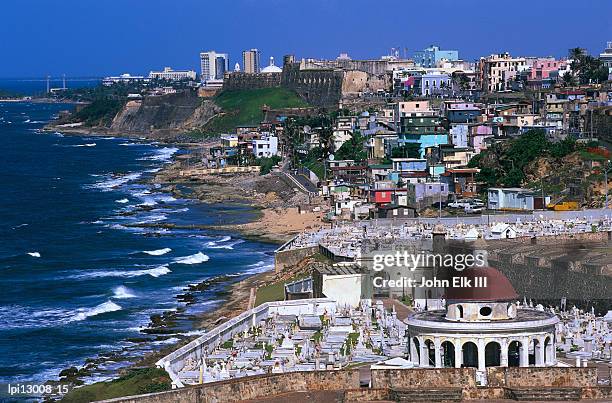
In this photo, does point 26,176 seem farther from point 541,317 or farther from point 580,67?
point 541,317

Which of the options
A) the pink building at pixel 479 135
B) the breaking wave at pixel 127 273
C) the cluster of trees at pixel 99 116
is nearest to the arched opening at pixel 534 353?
the breaking wave at pixel 127 273

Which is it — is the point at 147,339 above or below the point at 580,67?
below

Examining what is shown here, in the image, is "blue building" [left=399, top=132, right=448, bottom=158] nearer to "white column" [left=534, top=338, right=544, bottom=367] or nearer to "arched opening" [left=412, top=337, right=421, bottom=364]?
"arched opening" [left=412, top=337, right=421, bottom=364]

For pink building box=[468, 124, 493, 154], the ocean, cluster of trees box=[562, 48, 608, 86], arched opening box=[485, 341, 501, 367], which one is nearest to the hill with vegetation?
pink building box=[468, 124, 493, 154]

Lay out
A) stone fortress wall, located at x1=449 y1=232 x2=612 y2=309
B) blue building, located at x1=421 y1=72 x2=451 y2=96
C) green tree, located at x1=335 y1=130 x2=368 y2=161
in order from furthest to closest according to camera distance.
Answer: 1. blue building, located at x1=421 y1=72 x2=451 y2=96
2. green tree, located at x1=335 y1=130 x2=368 y2=161
3. stone fortress wall, located at x1=449 y1=232 x2=612 y2=309

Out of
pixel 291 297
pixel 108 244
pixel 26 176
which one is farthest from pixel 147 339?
pixel 26 176
